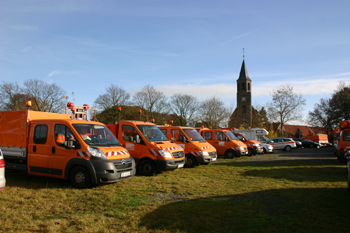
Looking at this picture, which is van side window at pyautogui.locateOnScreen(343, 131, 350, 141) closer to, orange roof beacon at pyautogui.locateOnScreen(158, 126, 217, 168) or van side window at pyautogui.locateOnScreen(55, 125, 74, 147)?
orange roof beacon at pyautogui.locateOnScreen(158, 126, 217, 168)

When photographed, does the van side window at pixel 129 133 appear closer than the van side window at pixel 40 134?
No

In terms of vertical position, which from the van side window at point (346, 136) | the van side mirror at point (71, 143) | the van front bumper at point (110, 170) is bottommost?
the van front bumper at point (110, 170)

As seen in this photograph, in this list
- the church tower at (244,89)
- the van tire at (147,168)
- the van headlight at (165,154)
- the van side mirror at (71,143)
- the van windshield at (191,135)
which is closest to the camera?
the van side mirror at (71,143)

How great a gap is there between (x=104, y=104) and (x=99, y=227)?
159 feet

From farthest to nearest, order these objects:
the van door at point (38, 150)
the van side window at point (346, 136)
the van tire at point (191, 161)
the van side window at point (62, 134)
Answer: the van side window at point (346, 136) < the van tire at point (191, 161) < the van door at point (38, 150) < the van side window at point (62, 134)

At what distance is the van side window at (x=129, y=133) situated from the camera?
10.5 metres

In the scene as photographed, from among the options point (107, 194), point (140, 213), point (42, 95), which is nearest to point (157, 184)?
point (107, 194)

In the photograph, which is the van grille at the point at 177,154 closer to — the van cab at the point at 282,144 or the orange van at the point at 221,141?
the orange van at the point at 221,141

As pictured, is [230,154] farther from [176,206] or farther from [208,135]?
[176,206]

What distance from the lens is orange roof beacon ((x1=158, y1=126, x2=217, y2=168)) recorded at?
42.5ft

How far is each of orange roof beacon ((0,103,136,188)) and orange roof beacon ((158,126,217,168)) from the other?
16.9 feet

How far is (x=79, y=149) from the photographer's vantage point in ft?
25.1

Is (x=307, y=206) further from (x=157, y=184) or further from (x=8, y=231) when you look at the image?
(x=8, y=231)

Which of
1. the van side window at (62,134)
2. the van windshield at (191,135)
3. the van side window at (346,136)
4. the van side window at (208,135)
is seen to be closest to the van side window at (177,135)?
the van windshield at (191,135)
